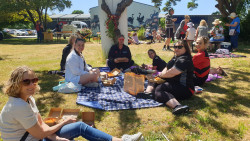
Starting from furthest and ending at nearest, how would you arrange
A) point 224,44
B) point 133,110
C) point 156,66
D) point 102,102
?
point 224,44 < point 156,66 < point 102,102 < point 133,110

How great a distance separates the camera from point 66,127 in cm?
223

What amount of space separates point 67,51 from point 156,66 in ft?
9.15

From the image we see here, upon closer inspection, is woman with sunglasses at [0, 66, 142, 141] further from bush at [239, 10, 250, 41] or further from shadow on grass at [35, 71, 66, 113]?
bush at [239, 10, 250, 41]

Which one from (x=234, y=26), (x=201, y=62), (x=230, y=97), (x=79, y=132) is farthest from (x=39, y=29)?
(x=79, y=132)

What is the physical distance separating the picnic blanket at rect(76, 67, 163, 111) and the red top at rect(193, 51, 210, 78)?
1580 mm

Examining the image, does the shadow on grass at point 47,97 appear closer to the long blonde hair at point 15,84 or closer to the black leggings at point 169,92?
the long blonde hair at point 15,84

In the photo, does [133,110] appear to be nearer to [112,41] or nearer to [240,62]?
[112,41]

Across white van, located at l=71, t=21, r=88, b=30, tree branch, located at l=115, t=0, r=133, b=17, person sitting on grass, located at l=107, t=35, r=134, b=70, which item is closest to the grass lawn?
person sitting on grass, located at l=107, t=35, r=134, b=70

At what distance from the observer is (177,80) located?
12.3 feet

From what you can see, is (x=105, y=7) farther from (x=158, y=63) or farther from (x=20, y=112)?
(x=20, y=112)

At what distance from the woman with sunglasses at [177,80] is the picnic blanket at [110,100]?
28cm

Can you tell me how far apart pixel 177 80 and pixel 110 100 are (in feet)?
4.86

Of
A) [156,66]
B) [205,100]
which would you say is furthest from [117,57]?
[205,100]

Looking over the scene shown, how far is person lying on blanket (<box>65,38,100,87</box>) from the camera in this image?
14.8ft
